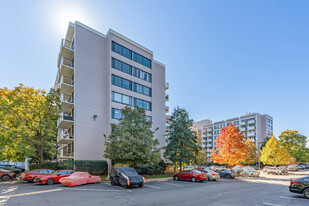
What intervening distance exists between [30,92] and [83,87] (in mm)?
6646

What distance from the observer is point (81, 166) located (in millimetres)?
23781

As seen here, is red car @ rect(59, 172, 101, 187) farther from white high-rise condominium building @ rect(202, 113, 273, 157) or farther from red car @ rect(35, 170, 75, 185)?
white high-rise condominium building @ rect(202, 113, 273, 157)

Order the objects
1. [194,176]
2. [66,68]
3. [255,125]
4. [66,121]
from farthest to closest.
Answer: [255,125] → [66,68] → [66,121] → [194,176]

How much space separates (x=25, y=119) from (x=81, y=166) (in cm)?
933

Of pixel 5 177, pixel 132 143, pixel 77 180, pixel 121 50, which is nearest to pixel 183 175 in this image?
pixel 132 143

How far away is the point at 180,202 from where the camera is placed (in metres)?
10.9

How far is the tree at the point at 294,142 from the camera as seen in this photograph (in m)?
52.6

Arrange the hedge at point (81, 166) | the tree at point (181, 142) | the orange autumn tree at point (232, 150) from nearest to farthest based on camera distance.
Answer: the hedge at point (81, 166)
the tree at point (181, 142)
the orange autumn tree at point (232, 150)

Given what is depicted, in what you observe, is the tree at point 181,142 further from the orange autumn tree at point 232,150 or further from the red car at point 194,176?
the red car at point 194,176

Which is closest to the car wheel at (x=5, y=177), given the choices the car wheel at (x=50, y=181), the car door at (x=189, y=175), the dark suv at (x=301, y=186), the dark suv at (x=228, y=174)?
the car wheel at (x=50, y=181)

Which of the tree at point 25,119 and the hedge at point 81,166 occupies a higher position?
the tree at point 25,119

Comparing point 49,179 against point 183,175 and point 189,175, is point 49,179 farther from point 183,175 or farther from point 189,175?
point 189,175

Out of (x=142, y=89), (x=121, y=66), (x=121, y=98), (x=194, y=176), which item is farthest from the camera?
(x=142, y=89)

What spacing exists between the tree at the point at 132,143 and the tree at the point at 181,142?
6.77 metres
